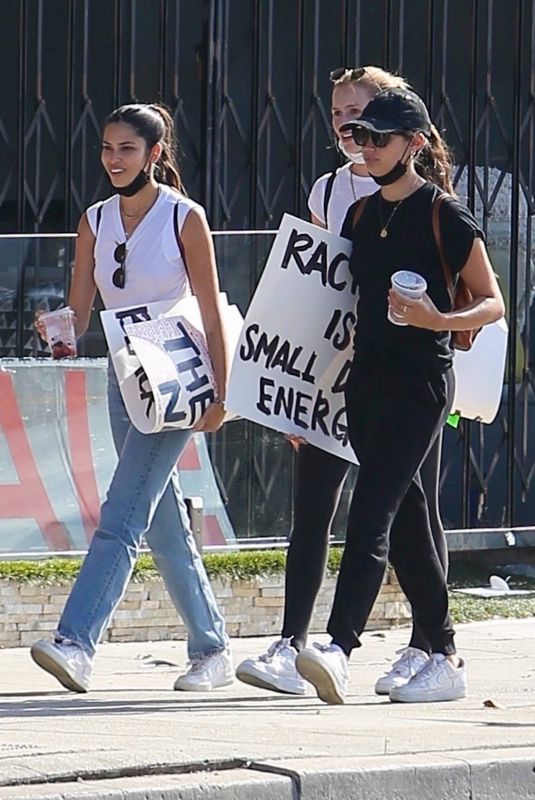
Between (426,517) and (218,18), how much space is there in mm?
4135

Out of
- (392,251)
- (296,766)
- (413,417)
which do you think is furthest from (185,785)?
(392,251)

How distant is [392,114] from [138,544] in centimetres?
163

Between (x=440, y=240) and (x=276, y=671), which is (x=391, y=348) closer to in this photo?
(x=440, y=240)

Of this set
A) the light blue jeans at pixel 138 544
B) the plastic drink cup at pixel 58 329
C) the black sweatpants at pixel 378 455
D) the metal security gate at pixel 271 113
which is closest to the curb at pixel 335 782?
the black sweatpants at pixel 378 455

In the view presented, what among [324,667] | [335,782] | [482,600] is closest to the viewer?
[335,782]

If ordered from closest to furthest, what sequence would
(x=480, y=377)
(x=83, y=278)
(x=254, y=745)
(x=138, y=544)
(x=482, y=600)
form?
(x=254, y=745)
(x=138, y=544)
(x=83, y=278)
(x=480, y=377)
(x=482, y=600)

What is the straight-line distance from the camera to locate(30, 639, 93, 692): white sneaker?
19.4 feet

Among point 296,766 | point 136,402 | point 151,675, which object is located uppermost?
point 136,402

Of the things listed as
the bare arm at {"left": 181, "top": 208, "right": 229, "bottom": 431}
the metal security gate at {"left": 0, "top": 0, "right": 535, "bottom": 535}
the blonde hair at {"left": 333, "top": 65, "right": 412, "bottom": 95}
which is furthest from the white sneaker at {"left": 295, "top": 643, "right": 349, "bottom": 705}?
the metal security gate at {"left": 0, "top": 0, "right": 535, "bottom": 535}

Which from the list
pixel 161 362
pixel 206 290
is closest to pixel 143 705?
pixel 161 362

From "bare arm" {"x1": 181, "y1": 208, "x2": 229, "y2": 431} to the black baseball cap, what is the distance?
2.01 feet

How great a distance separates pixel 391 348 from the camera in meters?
5.82

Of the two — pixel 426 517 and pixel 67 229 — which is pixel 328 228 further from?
pixel 67 229

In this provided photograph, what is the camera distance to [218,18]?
9.41 metres
